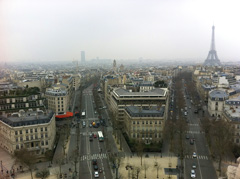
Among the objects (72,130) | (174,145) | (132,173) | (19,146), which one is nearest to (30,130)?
(19,146)

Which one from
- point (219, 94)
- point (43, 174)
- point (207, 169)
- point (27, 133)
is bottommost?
point (207, 169)

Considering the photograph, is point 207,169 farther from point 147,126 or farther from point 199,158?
point 147,126

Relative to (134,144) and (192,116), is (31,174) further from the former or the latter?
(192,116)

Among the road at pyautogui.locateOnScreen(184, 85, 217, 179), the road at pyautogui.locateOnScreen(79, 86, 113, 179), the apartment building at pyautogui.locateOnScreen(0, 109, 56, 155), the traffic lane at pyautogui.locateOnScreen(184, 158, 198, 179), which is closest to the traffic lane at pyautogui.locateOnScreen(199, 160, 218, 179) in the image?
the road at pyautogui.locateOnScreen(184, 85, 217, 179)

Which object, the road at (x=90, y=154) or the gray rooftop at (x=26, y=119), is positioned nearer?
the road at (x=90, y=154)

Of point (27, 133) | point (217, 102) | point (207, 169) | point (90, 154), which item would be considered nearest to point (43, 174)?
point (90, 154)

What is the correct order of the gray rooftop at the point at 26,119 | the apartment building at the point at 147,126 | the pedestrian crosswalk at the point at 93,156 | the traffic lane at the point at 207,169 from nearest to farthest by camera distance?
the traffic lane at the point at 207,169 < the pedestrian crosswalk at the point at 93,156 < the gray rooftop at the point at 26,119 < the apartment building at the point at 147,126

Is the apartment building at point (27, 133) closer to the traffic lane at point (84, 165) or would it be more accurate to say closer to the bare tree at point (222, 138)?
the traffic lane at point (84, 165)

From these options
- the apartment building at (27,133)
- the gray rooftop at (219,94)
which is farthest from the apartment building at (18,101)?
the gray rooftop at (219,94)
